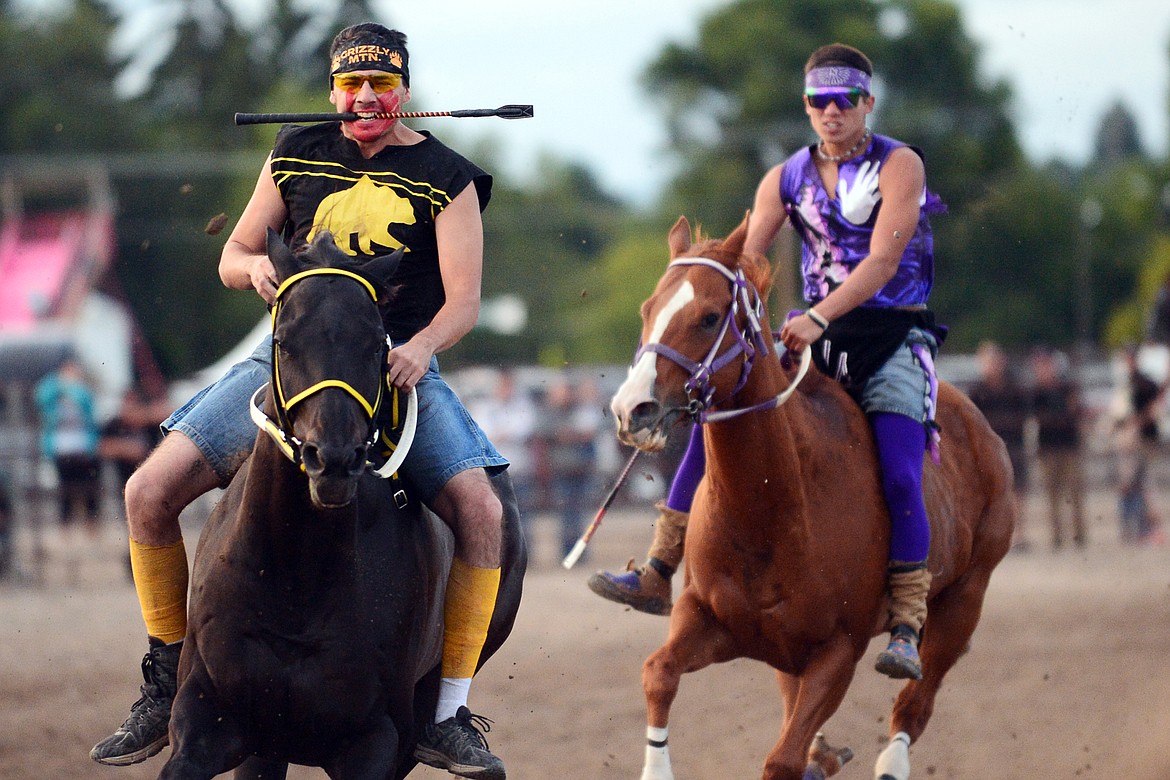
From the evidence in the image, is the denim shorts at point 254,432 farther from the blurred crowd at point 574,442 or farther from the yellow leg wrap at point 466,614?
the blurred crowd at point 574,442

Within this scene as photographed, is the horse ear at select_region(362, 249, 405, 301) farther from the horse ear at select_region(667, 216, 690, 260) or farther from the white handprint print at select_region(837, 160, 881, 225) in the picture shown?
the white handprint print at select_region(837, 160, 881, 225)

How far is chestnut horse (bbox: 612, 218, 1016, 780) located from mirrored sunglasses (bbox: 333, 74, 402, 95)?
1274 millimetres

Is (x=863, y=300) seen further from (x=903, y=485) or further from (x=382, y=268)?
(x=382, y=268)

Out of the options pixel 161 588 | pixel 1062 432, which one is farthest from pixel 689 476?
pixel 1062 432

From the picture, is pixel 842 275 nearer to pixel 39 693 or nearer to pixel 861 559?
pixel 861 559

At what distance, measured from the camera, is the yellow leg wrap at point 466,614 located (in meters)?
5.03

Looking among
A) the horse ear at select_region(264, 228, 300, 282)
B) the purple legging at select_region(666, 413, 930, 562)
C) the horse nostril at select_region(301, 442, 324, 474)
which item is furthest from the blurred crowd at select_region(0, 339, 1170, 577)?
the horse nostril at select_region(301, 442, 324, 474)

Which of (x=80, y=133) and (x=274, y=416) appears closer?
(x=274, y=416)

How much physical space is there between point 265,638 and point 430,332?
3.34 feet

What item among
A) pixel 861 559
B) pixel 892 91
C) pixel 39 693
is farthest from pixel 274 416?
pixel 892 91

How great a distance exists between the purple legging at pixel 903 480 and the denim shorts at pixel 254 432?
5.14 ft

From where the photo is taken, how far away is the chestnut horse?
5523 mm

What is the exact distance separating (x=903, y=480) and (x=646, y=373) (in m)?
1.36

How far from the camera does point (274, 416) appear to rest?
429 cm
